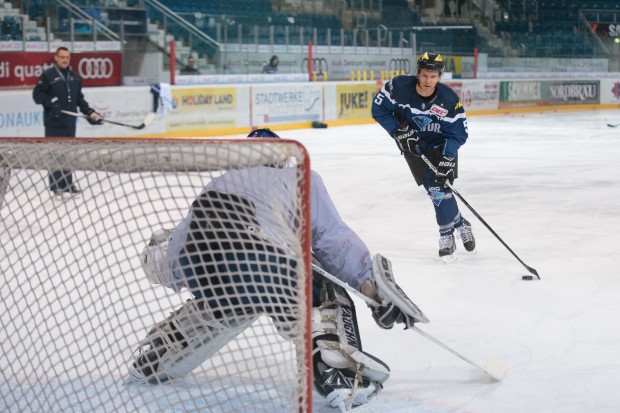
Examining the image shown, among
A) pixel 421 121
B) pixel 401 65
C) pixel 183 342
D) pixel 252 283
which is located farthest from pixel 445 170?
pixel 401 65

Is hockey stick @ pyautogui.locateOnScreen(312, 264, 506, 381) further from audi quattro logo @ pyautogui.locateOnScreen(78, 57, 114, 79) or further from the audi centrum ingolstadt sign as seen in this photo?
audi quattro logo @ pyautogui.locateOnScreen(78, 57, 114, 79)

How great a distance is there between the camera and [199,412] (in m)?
2.72

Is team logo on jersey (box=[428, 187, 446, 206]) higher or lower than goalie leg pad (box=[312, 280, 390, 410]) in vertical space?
higher

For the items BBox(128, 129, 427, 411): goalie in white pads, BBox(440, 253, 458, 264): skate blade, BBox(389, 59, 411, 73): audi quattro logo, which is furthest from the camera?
BBox(389, 59, 411, 73): audi quattro logo

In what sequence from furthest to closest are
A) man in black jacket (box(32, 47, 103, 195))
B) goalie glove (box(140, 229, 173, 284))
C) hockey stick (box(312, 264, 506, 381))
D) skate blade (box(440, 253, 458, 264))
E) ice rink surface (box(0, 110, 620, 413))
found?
man in black jacket (box(32, 47, 103, 195)), skate blade (box(440, 253, 458, 264)), ice rink surface (box(0, 110, 620, 413)), hockey stick (box(312, 264, 506, 381)), goalie glove (box(140, 229, 173, 284))

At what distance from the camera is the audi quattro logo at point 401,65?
1909 centimetres

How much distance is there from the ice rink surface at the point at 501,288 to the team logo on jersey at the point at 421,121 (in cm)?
72

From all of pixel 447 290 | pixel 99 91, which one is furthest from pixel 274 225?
pixel 99 91

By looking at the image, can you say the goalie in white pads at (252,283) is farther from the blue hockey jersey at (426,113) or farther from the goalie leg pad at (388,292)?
the blue hockey jersey at (426,113)

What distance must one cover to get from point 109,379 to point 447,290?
2008 millimetres

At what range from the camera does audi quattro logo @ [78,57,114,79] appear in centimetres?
1341

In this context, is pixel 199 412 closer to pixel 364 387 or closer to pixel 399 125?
pixel 364 387

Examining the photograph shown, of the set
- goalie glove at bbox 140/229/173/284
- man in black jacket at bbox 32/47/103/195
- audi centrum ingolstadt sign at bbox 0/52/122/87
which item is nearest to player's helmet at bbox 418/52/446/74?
goalie glove at bbox 140/229/173/284

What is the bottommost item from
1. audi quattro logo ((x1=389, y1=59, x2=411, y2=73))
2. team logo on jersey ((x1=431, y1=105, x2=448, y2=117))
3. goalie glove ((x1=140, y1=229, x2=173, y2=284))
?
goalie glove ((x1=140, y1=229, x2=173, y2=284))
